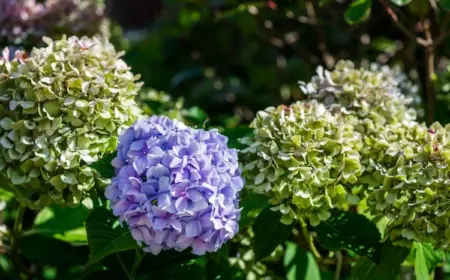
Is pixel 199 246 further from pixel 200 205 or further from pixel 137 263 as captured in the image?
pixel 137 263

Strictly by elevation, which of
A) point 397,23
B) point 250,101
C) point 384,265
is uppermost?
point 397,23

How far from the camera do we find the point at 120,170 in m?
1.15

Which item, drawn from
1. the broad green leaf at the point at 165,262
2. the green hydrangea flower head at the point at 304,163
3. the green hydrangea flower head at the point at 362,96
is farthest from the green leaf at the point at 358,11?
the broad green leaf at the point at 165,262

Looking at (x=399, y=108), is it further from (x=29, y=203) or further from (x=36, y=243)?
(x=36, y=243)

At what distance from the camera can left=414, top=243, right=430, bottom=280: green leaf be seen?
1294 millimetres

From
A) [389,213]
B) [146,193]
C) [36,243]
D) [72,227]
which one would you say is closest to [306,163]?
[389,213]

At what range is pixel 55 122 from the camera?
124 cm

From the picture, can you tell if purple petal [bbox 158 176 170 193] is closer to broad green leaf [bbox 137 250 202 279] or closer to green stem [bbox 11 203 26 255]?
broad green leaf [bbox 137 250 202 279]

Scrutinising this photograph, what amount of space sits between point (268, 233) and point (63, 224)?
0.53 metres

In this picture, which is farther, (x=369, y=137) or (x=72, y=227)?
(x=72, y=227)

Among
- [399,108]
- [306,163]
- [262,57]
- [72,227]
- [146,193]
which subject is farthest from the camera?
[262,57]

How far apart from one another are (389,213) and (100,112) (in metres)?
0.50

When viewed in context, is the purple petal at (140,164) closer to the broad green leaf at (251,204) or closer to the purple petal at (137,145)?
the purple petal at (137,145)

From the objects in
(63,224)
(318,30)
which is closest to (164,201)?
(63,224)
